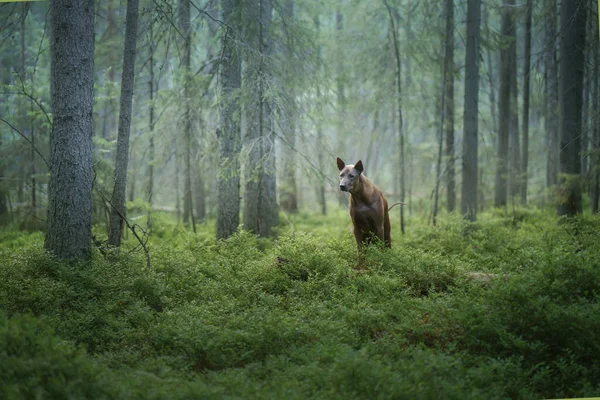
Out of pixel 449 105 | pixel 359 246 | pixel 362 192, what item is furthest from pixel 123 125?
pixel 449 105

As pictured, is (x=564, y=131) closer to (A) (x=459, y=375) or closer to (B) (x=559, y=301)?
(B) (x=559, y=301)

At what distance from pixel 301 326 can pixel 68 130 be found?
4.24m

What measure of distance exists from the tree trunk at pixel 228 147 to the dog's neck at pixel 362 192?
8.44 ft

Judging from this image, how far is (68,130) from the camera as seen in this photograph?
21.8ft

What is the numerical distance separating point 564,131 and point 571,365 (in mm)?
5830

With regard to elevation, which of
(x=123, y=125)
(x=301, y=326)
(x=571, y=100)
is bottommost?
(x=301, y=326)

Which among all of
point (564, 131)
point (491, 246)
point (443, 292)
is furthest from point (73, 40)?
point (564, 131)

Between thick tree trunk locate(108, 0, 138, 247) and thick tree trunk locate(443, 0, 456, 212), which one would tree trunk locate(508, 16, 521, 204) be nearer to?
thick tree trunk locate(443, 0, 456, 212)

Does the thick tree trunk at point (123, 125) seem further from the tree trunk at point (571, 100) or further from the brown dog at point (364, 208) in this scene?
the tree trunk at point (571, 100)

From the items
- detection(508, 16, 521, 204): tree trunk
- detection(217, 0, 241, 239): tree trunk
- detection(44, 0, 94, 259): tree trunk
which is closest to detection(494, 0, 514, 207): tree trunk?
detection(508, 16, 521, 204): tree trunk

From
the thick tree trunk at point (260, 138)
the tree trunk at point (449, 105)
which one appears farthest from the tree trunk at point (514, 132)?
the thick tree trunk at point (260, 138)

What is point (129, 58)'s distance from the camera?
7.80 m

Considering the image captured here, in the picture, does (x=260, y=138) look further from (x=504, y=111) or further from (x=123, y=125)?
(x=504, y=111)

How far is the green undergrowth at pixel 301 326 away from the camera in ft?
13.5
